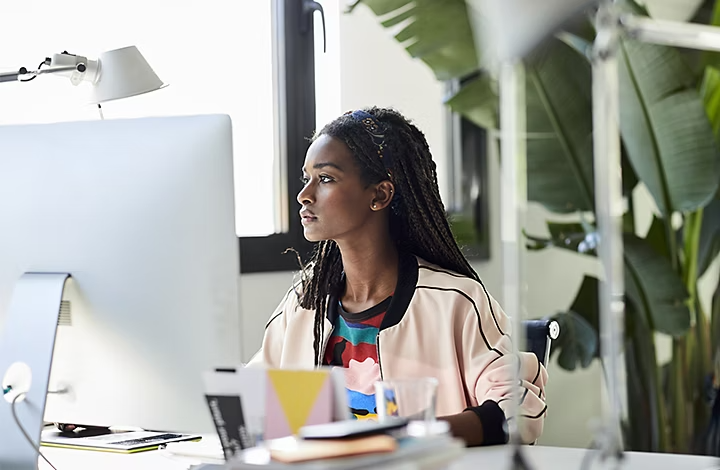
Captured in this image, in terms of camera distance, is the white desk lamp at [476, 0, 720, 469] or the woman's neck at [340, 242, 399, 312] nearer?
the white desk lamp at [476, 0, 720, 469]

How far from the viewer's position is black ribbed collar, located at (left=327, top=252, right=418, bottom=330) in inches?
72.7

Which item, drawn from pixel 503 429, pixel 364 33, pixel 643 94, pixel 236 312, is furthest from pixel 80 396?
pixel 364 33

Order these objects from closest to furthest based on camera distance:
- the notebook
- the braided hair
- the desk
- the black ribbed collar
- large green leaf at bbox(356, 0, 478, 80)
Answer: the desk → the notebook → the black ribbed collar → the braided hair → large green leaf at bbox(356, 0, 478, 80)

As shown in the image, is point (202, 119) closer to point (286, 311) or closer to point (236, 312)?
point (236, 312)

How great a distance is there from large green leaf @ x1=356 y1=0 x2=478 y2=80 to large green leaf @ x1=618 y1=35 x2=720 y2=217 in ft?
2.22

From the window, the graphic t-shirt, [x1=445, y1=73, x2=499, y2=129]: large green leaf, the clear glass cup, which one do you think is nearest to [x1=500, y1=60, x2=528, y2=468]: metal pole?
the clear glass cup

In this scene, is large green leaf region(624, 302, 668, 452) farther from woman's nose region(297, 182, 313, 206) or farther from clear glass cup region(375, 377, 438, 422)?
woman's nose region(297, 182, 313, 206)

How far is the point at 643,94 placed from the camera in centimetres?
176

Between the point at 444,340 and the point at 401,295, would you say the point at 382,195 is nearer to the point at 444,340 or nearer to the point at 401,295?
the point at 401,295

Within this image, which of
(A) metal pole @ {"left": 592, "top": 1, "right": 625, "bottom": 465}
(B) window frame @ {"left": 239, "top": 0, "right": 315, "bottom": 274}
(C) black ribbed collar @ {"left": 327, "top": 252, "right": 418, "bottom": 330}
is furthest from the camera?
(B) window frame @ {"left": 239, "top": 0, "right": 315, "bottom": 274}

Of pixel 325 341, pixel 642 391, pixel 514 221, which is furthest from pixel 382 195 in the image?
pixel 514 221

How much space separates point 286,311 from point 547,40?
1.20 metres

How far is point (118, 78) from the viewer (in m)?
1.82

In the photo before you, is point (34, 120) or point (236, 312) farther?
point (34, 120)
